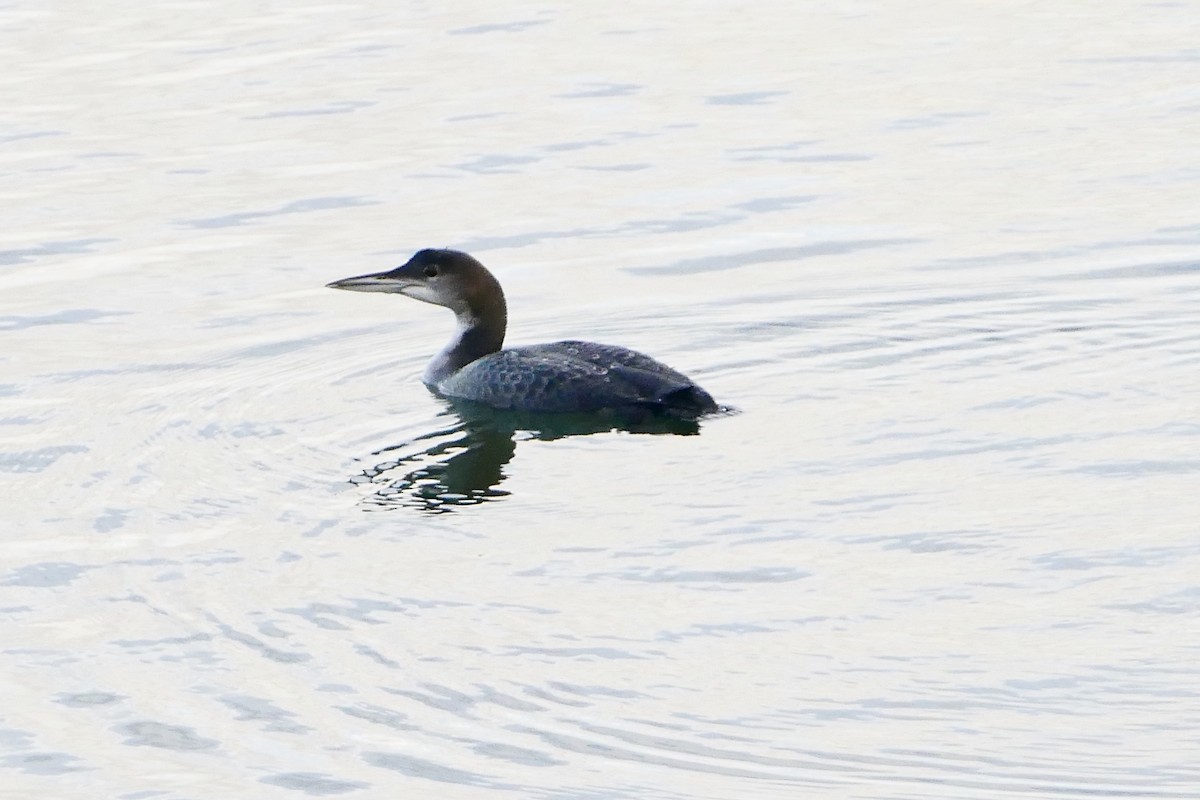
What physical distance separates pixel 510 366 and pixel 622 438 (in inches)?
44.6

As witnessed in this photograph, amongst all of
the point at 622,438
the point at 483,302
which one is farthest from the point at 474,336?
the point at 622,438

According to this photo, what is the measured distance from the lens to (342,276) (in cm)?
1466

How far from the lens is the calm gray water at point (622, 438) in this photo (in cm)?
750

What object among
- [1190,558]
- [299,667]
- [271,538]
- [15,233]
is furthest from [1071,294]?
[15,233]

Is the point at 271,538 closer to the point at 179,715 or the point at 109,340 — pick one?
the point at 179,715

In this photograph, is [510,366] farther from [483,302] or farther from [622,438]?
[622,438]

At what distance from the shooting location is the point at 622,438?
11023 millimetres

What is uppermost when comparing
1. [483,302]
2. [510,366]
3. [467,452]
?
[483,302]

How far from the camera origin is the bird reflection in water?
1016 cm

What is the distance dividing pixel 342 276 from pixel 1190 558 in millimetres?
7404

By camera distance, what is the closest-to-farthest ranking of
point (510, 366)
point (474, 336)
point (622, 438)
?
point (622, 438)
point (510, 366)
point (474, 336)

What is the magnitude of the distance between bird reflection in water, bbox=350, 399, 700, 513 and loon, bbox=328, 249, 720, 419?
66 millimetres

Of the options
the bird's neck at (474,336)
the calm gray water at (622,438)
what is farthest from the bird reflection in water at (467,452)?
the bird's neck at (474,336)

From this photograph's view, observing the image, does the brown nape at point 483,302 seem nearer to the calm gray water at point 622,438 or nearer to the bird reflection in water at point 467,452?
the calm gray water at point 622,438
